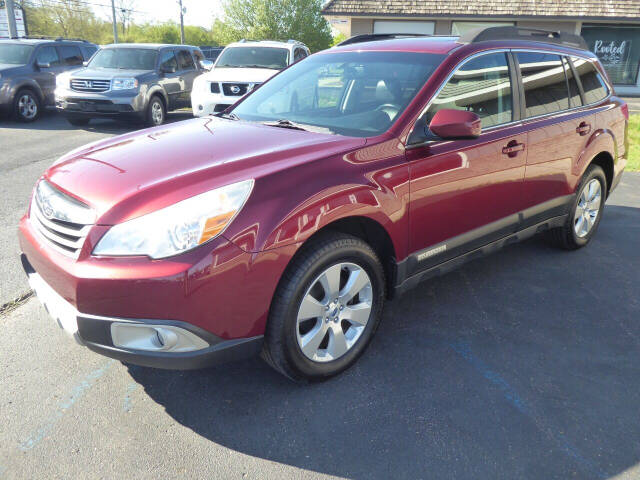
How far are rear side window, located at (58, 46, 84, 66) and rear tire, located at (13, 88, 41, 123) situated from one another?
5.29ft

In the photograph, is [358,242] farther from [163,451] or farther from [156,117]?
[156,117]

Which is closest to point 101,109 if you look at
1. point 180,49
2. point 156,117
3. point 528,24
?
point 156,117

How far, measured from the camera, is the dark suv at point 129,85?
432 inches

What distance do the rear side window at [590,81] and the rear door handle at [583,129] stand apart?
26 centimetres

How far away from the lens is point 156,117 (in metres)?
11.9

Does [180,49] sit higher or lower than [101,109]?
higher

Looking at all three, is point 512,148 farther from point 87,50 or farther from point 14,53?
point 87,50

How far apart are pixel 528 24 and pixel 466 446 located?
2227 centimetres

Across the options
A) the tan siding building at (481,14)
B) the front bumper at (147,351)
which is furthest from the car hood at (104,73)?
the tan siding building at (481,14)

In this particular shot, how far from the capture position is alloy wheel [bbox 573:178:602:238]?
4.80 meters

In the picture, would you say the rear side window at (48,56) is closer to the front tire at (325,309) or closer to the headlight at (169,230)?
the headlight at (169,230)

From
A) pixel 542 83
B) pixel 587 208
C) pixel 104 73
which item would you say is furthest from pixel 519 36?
pixel 104 73

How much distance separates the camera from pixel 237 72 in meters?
11.0

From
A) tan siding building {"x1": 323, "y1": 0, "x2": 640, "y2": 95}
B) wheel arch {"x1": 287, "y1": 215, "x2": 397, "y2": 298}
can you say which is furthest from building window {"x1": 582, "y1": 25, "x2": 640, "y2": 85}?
wheel arch {"x1": 287, "y1": 215, "x2": 397, "y2": 298}
